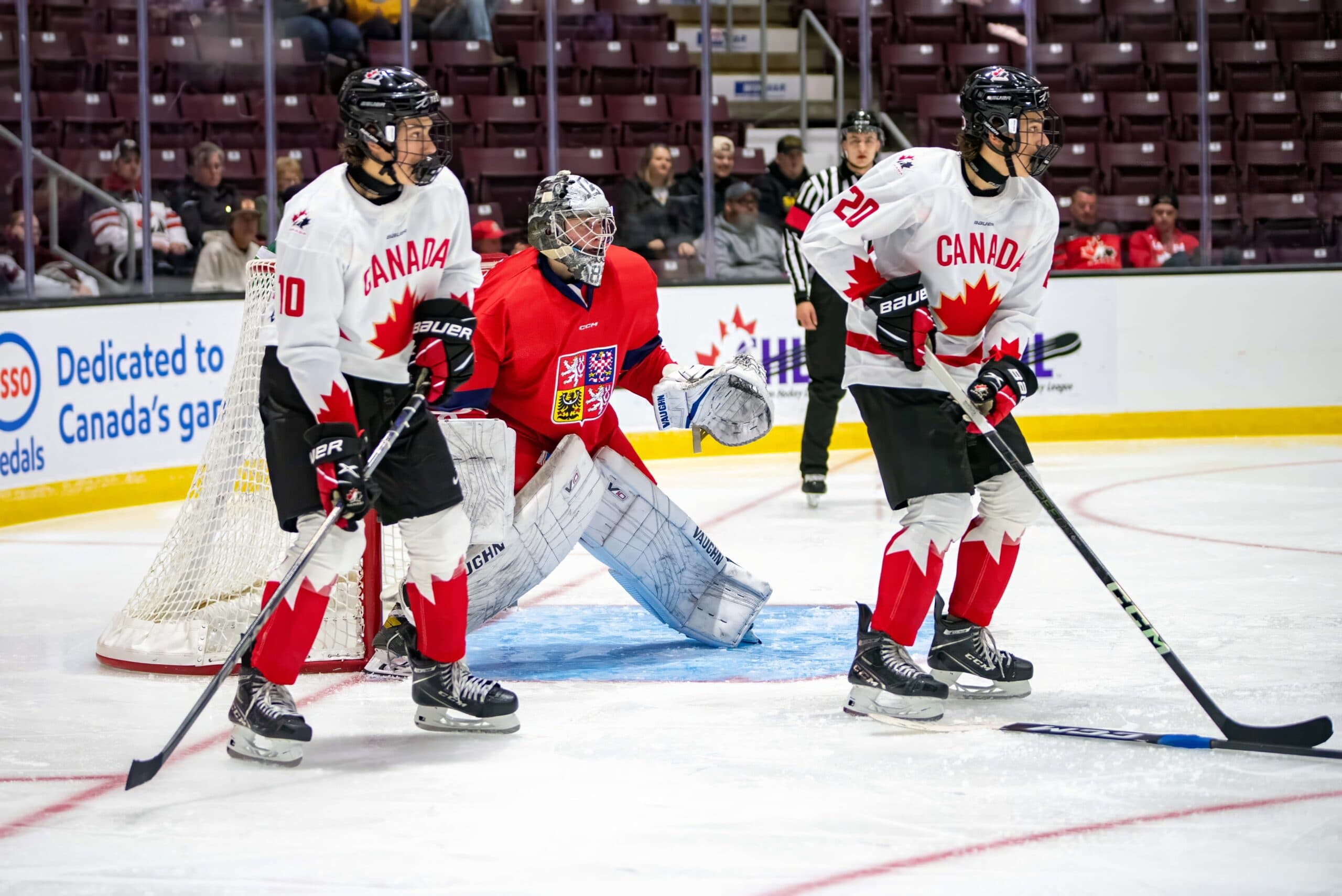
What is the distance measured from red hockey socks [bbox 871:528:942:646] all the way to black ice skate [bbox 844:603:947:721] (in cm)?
3

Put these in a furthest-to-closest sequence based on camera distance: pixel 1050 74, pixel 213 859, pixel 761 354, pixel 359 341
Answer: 1. pixel 1050 74
2. pixel 761 354
3. pixel 359 341
4. pixel 213 859

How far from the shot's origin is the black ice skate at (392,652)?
3.62 m

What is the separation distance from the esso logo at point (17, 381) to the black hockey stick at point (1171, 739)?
12.8ft

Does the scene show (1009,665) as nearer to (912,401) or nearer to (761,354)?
(912,401)

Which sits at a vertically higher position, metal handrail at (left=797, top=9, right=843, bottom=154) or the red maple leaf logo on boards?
metal handrail at (left=797, top=9, right=843, bottom=154)

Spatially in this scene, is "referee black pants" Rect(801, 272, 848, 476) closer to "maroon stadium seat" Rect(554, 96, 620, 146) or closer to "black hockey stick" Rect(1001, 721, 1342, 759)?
"maroon stadium seat" Rect(554, 96, 620, 146)

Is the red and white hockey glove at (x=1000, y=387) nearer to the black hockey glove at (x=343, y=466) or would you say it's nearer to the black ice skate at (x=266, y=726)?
the black hockey glove at (x=343, y=466)

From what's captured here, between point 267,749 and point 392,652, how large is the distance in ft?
2.34

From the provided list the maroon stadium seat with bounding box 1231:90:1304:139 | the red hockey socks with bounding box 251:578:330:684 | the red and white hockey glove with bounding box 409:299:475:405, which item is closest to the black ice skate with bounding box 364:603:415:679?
the red hockey socks with bounding box 251:578:330:684

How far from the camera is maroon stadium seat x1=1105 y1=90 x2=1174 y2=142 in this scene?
854cm

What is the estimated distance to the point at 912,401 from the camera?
10.6 feet

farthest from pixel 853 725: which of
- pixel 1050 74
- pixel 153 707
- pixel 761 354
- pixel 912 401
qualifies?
pixel 1050 74

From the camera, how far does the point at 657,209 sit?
25.9 ft

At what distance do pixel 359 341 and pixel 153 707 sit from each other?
2.98 ft
